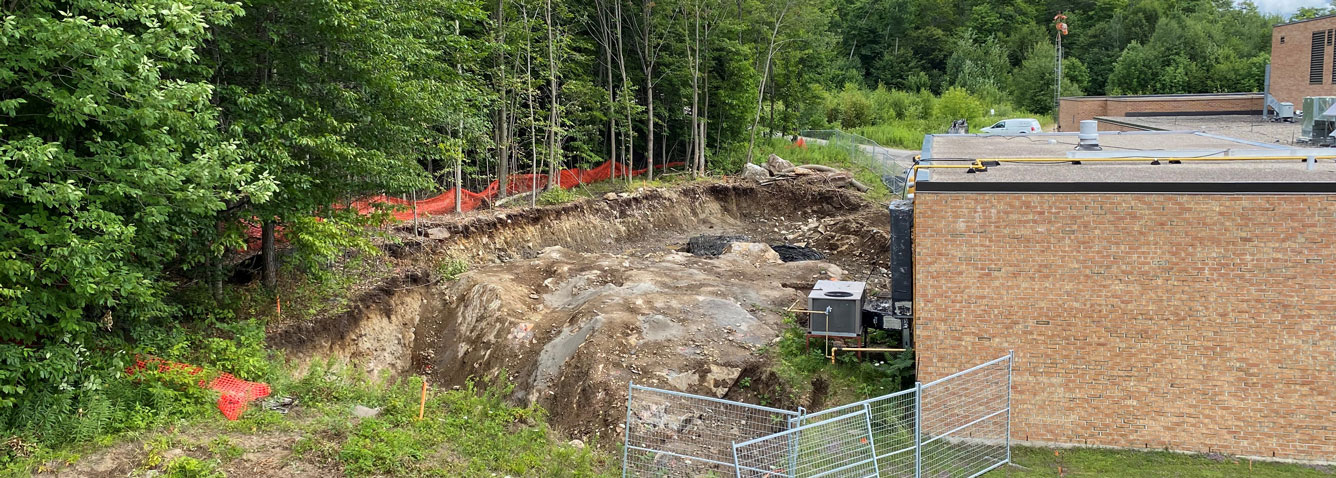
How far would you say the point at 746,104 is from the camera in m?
38.6

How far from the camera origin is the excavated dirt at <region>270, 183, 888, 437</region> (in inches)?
618

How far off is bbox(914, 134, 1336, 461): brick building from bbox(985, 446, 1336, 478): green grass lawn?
0.70ft

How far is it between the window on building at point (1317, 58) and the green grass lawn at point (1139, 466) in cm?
2714

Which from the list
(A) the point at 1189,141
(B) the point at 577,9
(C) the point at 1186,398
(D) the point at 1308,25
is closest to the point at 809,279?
(A) the point at 1189,141

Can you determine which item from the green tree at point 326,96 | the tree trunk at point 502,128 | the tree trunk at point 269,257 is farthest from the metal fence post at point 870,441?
the tree trunk at point 502,128

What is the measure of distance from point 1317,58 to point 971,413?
29608mm

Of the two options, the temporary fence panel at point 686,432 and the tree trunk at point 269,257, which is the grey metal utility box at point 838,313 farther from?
the tree trunk at point 269,257

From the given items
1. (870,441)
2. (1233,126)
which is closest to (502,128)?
(870,441)

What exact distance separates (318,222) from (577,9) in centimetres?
1887

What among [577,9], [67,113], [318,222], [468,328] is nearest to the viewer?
[67,113]

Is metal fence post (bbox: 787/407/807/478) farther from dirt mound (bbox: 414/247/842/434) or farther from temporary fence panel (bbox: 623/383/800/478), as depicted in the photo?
dirt mound (bbox: 414/247/842/434)

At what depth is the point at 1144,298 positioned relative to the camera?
12531mm

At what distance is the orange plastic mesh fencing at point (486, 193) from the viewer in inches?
833

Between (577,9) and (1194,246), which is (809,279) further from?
(577,9)
